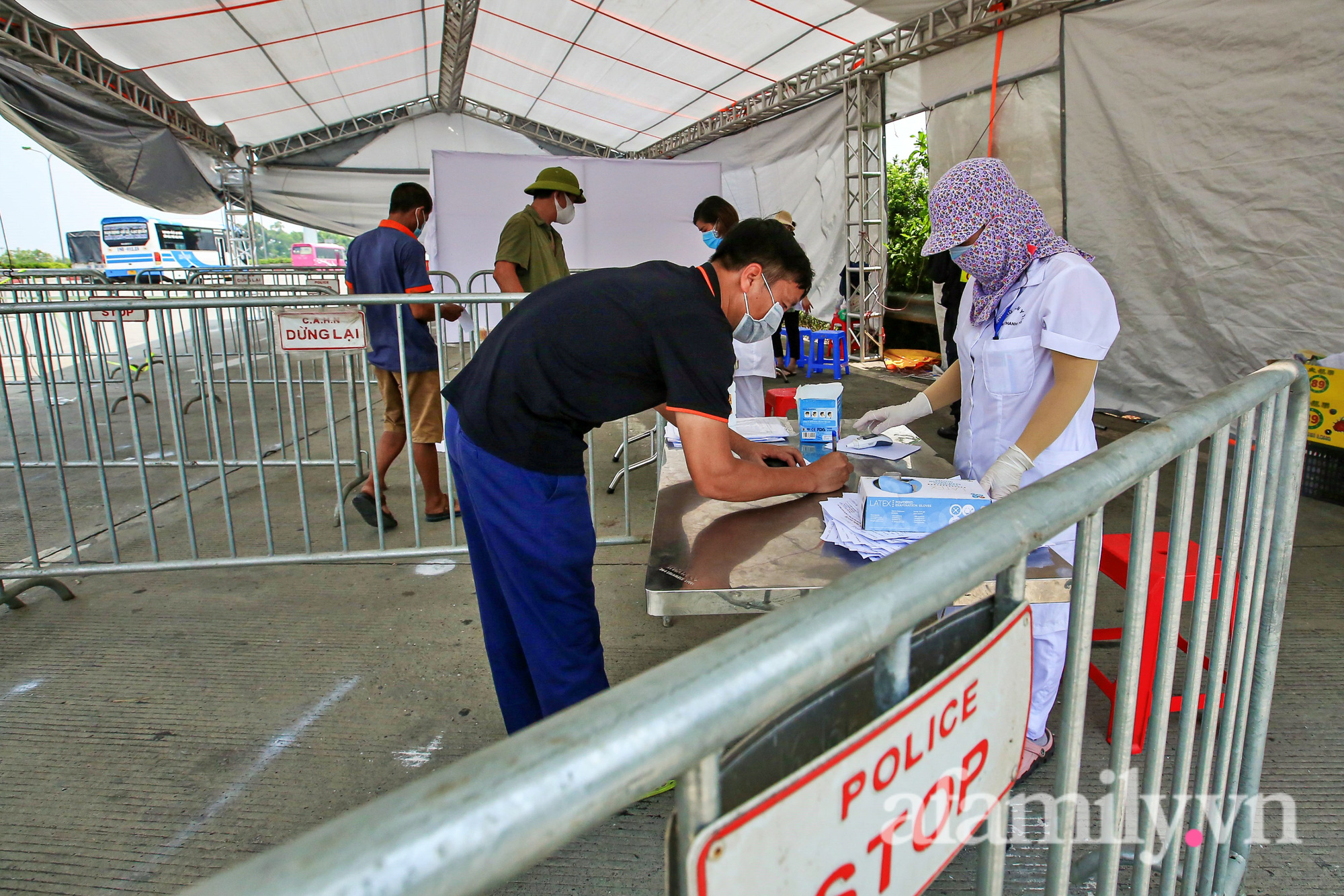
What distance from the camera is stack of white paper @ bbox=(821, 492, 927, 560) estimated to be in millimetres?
1693

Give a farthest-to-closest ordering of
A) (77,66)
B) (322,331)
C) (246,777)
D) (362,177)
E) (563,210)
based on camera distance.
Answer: (362,177)
(77,66)
(563,210)
(322,331)
(246,777)

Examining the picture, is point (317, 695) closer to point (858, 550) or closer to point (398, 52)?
point (858, 550)

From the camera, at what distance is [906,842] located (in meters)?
0.68

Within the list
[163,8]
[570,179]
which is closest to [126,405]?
[163,8]

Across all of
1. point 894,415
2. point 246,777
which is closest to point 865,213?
point 894,415

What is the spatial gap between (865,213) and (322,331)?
7843 mm

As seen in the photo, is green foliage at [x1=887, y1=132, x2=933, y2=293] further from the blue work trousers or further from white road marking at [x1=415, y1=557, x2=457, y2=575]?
the blue work trousers

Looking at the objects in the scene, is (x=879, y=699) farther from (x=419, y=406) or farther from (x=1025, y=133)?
(x=1025, y=133)

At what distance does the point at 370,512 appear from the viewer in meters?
4.23

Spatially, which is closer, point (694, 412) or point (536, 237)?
point (694, 412)

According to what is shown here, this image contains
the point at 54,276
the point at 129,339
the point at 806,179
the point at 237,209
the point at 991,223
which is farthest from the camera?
the point at 129,339

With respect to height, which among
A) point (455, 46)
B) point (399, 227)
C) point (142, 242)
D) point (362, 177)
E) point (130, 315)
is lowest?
point (130, 315)

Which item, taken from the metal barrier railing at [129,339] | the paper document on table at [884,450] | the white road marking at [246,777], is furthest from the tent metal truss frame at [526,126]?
the white road marking at [246,777]

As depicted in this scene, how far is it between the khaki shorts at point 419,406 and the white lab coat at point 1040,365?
2747 millimetres
